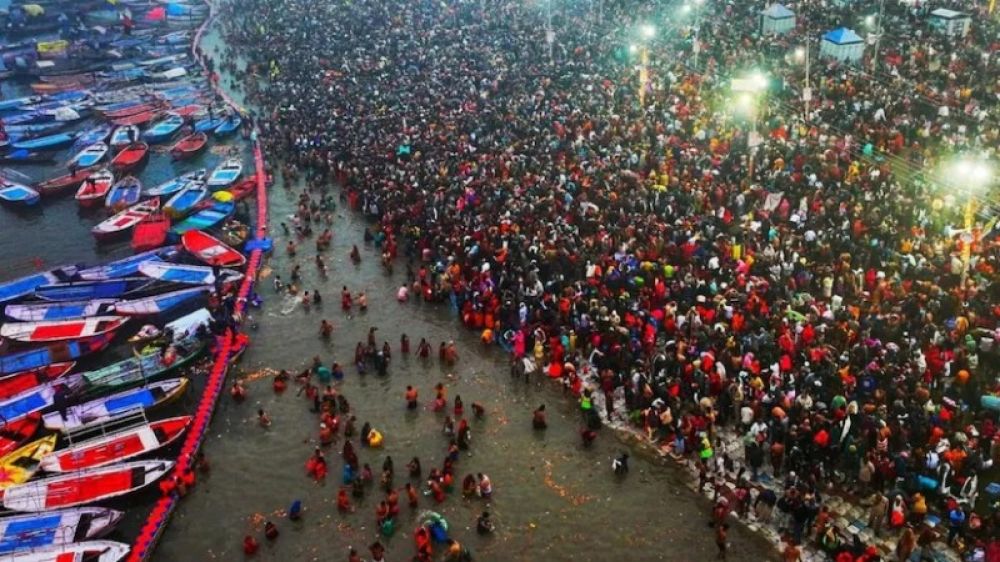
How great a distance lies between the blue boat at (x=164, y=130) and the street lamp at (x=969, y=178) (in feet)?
133

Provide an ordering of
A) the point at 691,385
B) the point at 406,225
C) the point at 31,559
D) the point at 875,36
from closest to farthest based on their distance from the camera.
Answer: the point at 31,559
the point at 691,385
the point at 406,225
the point at 875,36

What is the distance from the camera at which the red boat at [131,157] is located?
43.3 metres

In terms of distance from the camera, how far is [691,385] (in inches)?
891

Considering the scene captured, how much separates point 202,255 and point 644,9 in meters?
38.4

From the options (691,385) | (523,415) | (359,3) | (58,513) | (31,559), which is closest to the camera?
(31,559)

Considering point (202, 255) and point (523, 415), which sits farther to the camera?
point (202, 255)

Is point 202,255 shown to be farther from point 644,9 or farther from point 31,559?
point 644,9

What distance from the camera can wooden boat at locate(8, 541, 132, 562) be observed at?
19625 mm

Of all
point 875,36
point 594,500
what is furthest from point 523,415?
point 875,36

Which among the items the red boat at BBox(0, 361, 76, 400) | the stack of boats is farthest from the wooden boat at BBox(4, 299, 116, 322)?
the red boat at BBox(0, 361, 76, 400)

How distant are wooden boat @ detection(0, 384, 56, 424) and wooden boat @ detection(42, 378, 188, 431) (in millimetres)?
744

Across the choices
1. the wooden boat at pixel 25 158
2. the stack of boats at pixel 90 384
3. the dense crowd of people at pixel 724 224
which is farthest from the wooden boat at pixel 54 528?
the wooden boat at pixel 25 158

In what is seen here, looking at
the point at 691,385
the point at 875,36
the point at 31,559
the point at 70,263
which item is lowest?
the point at 70,263

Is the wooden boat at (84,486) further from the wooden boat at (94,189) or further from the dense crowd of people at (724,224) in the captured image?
the wooden boat at (94,189)
